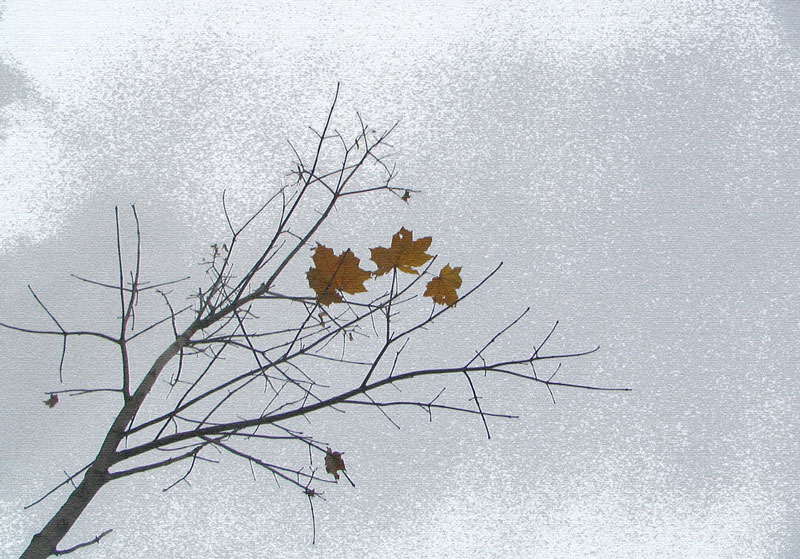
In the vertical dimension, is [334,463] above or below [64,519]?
above

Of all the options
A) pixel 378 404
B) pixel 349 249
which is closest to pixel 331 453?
pixel 378 404

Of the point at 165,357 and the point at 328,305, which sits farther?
the point at 165,357

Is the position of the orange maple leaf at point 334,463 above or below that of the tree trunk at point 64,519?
above

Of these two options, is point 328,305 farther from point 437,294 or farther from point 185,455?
point 185,455

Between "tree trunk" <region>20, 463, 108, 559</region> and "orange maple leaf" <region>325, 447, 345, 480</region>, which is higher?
"orange maple leaf" <region>325, 447, 345, 480</region>

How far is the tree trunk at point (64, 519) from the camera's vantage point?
3.66ft

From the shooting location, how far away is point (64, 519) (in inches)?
44.4

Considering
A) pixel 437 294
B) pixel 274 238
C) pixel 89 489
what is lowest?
pixel 89 489

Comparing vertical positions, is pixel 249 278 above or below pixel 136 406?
above

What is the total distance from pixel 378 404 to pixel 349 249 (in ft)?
0.84

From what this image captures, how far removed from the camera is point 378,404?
1.07 m

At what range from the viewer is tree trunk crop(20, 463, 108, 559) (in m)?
1.12

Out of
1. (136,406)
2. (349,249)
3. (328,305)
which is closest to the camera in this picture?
A: (349,249)

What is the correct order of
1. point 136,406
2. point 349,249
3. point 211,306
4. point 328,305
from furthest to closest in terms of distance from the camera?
1. point 211,306
2. point 136,406
3. point 328,305
4. point 349,249
